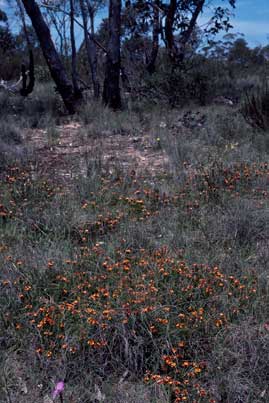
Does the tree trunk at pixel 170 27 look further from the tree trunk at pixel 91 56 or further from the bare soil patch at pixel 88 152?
the bare soil patch at pixel 88 152

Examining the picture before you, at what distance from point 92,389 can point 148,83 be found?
8.95 meters

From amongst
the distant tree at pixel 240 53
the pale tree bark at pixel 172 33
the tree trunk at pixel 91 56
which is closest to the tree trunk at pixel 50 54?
the tree trunk at pixel 91 56

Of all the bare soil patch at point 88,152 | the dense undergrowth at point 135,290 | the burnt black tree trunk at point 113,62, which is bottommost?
the dense undergrowth at point 135,290

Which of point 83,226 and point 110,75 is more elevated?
point 110,75

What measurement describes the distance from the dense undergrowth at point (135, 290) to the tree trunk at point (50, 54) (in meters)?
5.00

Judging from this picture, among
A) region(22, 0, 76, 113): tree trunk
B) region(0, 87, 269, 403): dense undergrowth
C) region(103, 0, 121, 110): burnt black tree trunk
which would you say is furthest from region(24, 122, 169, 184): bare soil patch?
region(103, 0, 121, 110): burnt black tree trunk

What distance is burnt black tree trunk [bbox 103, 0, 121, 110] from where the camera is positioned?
996 cm

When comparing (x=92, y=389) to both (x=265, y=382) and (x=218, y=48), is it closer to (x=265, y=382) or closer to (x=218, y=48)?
(x=265, y=382)

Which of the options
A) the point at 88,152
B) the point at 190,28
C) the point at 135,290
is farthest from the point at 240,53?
the point at 135,290

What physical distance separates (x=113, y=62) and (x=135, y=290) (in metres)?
7.74

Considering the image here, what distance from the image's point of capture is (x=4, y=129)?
7.70 metres

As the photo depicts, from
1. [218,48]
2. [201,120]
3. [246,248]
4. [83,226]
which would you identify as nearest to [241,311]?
[246,248]

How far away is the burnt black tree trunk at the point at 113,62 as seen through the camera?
9.96 m

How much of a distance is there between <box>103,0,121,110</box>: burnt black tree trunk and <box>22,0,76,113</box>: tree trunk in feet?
2.29
